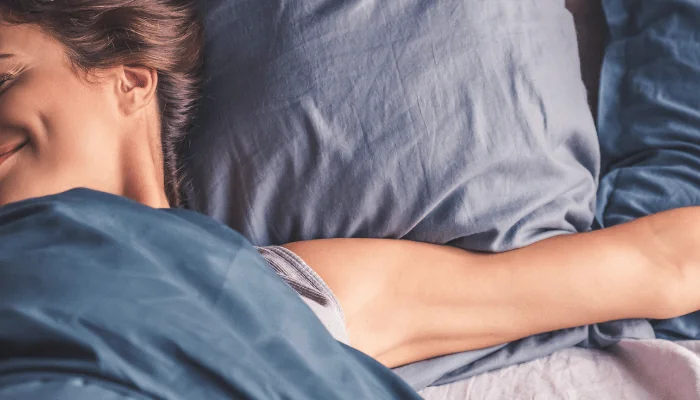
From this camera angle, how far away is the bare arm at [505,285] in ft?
2.76

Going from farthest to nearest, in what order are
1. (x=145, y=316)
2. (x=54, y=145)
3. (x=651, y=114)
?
1. (x=651, y=114)
2. (x=54, y=145)
3. (x=145, y=316)

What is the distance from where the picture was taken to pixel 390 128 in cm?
88

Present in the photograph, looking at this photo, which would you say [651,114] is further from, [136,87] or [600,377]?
[136,87]

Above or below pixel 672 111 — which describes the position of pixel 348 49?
above

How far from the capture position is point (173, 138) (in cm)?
94

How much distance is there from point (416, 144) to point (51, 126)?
1.45 feet

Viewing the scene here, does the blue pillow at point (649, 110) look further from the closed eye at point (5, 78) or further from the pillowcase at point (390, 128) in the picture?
the closed eye at point (5, 78)

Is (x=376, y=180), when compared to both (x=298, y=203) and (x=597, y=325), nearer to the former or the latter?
(x=298, y=203)

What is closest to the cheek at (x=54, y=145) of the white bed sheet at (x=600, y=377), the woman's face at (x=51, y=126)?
the woman's face at (x=51, y=126)

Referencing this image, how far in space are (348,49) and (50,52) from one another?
37cm

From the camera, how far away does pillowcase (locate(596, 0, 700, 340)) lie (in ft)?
3.16

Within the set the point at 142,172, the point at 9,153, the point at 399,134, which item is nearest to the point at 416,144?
the point at 399,134

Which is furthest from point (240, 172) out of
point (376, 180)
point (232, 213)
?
point (376, 180)

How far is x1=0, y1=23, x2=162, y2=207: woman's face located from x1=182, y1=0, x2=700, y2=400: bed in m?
0.13
